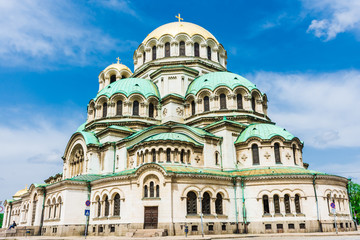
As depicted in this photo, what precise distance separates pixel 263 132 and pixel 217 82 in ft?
27.8

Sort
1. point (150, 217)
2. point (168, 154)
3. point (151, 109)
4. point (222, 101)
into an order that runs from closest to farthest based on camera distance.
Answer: point (150, 217) → point (168, 154) → point (222, 101) → point (151, 109)

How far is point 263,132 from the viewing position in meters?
32.4

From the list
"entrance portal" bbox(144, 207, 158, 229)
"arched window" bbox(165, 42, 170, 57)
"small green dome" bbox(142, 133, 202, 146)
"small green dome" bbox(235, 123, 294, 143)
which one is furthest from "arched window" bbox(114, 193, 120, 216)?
"arched window" bbox(165, 42, 170, 57)

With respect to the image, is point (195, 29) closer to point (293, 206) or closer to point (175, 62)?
point (175, 62)

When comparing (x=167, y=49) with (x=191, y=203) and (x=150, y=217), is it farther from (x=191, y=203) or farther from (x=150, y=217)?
(x=150, y=217)

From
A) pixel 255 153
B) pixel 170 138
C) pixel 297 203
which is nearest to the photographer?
pixel 297 203

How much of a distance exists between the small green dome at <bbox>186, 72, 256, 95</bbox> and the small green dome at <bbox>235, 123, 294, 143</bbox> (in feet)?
18.6

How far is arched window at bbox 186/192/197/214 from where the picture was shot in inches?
1070

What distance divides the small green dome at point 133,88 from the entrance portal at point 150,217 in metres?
15.6

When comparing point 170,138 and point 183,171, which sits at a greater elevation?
point 170,138

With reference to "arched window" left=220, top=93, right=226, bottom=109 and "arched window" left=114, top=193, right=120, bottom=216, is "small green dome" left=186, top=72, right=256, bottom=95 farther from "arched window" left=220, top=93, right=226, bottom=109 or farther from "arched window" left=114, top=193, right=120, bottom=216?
"arched window" left=114, top=193, right=120, bottom=216

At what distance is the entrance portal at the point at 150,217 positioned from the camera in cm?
2630

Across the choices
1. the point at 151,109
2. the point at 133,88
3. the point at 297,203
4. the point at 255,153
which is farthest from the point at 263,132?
the point at 133,88

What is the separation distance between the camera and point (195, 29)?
45031 mm
